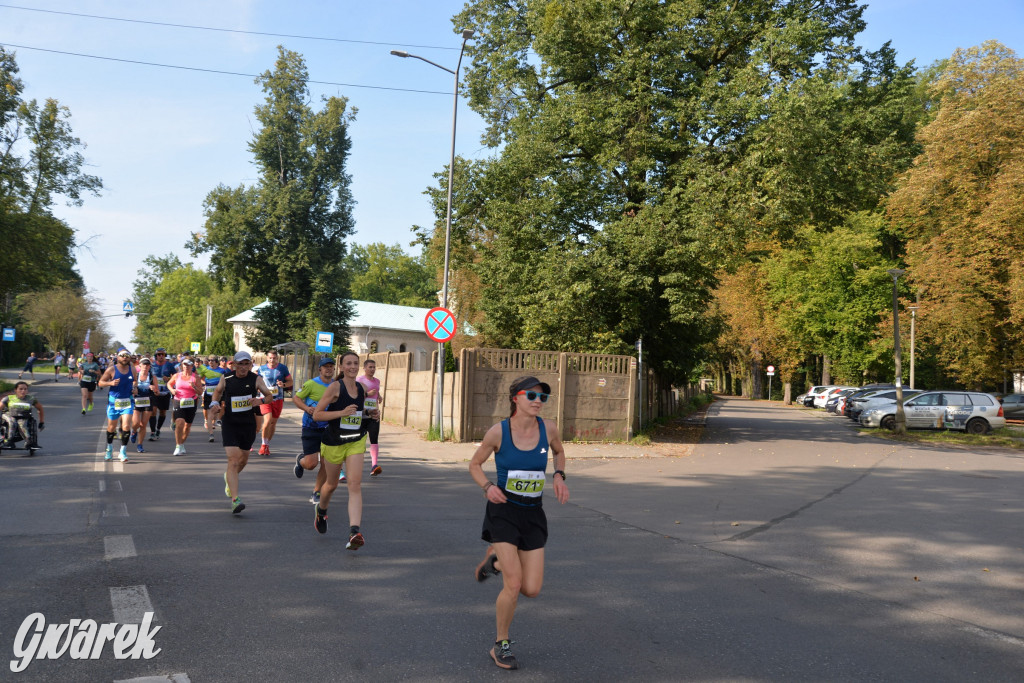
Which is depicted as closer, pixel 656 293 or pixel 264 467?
pixel 264 467

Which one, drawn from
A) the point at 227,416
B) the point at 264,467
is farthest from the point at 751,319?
the point at 227,416

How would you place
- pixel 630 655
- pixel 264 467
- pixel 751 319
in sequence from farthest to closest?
pixel 751 319 → pixel 264 467 → pixel 630 655

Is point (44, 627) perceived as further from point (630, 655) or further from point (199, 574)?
point (630, 655)

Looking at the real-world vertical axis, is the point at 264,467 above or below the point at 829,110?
below

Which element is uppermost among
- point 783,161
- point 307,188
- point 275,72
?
point 275,72

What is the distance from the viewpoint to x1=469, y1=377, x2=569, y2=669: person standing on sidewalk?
467cm

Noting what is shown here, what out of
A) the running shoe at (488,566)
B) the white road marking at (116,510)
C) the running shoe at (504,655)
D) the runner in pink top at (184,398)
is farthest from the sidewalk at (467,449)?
the running shoe at (504,655)

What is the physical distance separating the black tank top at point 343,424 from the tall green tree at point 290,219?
4429 cm

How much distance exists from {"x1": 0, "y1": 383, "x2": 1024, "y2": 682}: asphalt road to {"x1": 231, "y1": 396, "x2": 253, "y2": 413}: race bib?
113 centimetres

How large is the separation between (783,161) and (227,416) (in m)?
16.7

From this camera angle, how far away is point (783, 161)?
2125 centimetres

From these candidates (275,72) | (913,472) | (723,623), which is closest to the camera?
(723,623)

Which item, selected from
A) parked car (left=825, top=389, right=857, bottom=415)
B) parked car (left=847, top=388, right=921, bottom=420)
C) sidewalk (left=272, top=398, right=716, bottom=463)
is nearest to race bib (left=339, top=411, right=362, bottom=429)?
sidewalk (left=272, top=398, right=716, bottom=463)

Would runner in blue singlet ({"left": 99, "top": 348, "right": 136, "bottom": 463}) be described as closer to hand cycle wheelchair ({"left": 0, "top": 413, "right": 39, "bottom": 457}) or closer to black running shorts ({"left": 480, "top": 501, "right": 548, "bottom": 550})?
hand cycle wheelchair ({"left": 0, "top": 413, "right": 39, "bottom": 457})
